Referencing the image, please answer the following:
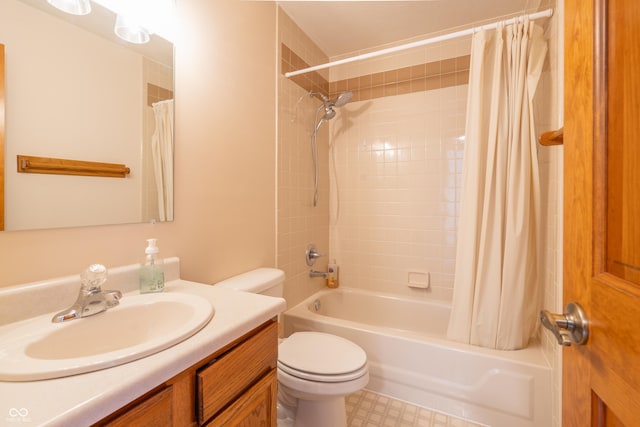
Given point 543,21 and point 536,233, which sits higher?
point 543,21

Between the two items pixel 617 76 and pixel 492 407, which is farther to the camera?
pixel 492 407

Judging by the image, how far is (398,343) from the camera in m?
1.58

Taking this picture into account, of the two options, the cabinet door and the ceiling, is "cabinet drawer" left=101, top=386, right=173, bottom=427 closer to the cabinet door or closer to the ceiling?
the cabinet door

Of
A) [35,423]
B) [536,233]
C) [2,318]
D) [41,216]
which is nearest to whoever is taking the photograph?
[35,423]

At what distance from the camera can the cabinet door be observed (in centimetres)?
67

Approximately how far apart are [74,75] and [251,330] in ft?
2.94

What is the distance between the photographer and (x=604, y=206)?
46 centimetres

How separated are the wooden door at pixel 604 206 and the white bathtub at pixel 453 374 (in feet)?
3.23

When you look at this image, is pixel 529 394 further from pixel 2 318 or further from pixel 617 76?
pixel 2 318

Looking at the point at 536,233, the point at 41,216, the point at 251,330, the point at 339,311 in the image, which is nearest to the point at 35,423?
the point at 251,330

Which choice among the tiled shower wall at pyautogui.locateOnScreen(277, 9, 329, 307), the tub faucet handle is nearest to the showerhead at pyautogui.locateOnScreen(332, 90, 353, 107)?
the tiled shower wall at pyautogui.locateOnScreen(277, 9, 329, 307)

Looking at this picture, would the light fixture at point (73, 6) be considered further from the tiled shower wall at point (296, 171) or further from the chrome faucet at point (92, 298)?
the tiled shower wall at point (296, 171)

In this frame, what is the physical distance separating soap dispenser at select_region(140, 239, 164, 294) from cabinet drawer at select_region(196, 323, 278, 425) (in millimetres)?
410

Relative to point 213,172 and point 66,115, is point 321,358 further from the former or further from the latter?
point 66,115
